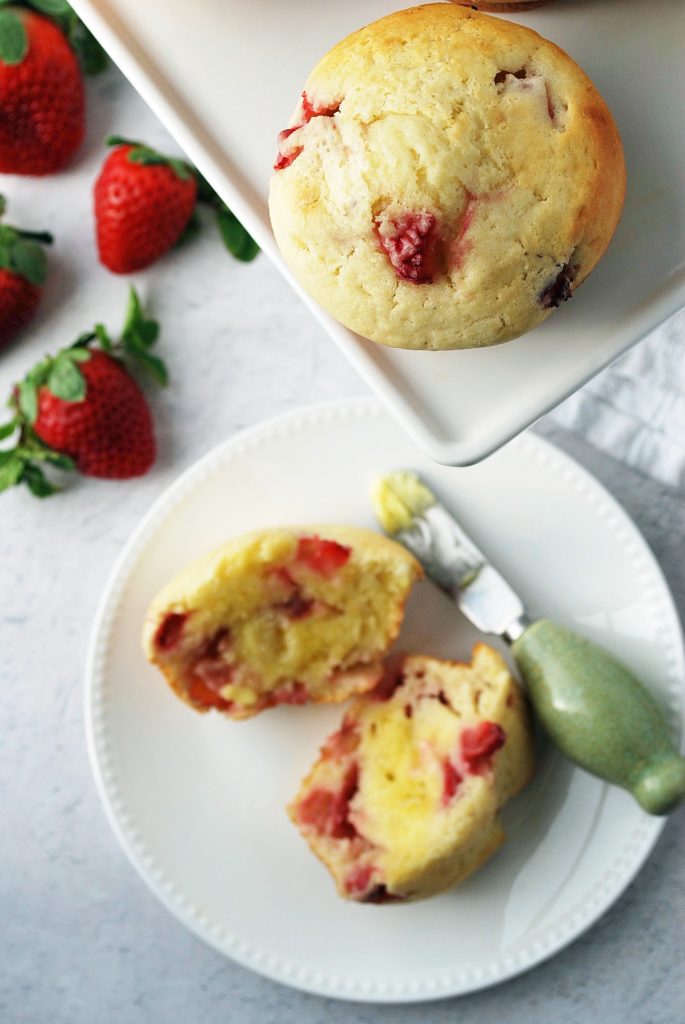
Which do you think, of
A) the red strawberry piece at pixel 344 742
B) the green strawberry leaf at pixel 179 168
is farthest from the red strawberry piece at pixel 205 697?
the green strawberry leaf at pixel 179 168

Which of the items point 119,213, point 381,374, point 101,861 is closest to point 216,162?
point 381,374

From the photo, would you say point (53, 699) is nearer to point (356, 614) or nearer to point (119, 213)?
point (356, 614)

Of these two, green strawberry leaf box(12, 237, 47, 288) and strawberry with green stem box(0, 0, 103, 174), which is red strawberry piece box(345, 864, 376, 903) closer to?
green strawberry leaf box(12, 237, 47, 288)

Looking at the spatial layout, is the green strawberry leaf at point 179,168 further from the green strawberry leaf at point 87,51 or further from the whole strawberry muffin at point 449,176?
the whole strawberry muffin at point 449,176

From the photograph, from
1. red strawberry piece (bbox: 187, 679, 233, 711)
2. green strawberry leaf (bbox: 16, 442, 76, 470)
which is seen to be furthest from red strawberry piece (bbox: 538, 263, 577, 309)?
green strawberry leaf (bbox: 16, 442, 76, 470)

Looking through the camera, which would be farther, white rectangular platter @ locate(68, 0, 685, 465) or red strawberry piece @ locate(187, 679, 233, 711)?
red strawberry piece @ locate(187, 679, 233, 711)

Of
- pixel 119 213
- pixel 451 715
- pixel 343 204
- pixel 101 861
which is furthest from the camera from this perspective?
pixel 101 861
